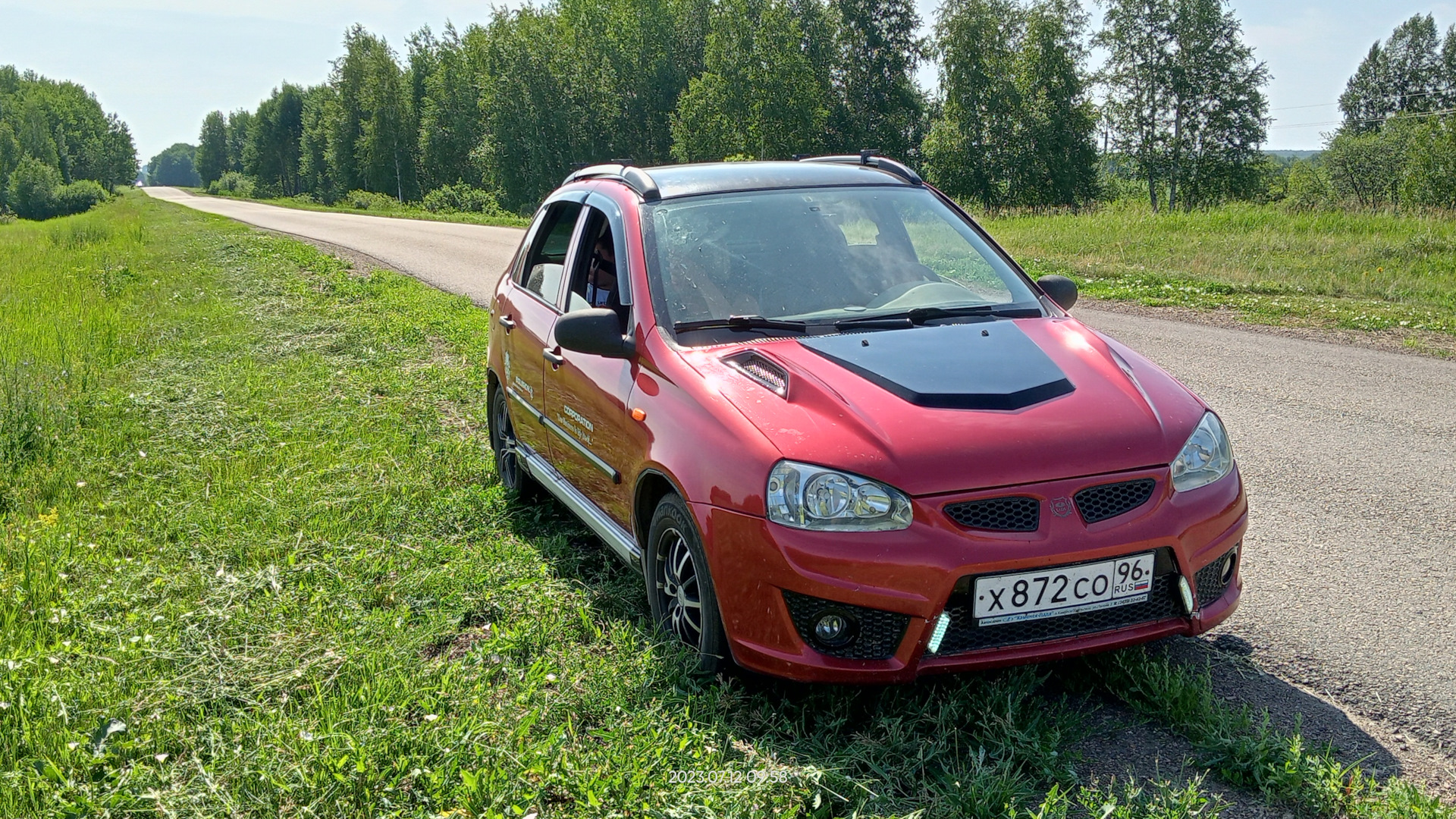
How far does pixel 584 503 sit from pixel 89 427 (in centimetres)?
528

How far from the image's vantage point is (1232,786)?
284 cm

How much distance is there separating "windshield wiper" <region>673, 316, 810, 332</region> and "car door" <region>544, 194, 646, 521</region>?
0.26 m

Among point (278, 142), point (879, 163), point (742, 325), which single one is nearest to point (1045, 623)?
point (742, 325)

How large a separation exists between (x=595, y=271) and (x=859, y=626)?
223cm

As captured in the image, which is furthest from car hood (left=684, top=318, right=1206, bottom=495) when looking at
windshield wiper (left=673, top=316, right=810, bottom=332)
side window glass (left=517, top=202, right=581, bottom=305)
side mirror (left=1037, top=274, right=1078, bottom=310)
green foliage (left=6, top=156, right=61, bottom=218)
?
green foliage (left=6, top=156, right=61, bottom=218)

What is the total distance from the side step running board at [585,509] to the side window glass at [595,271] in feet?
2.57

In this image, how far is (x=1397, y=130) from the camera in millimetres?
70938

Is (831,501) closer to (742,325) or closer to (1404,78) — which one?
(742,325)

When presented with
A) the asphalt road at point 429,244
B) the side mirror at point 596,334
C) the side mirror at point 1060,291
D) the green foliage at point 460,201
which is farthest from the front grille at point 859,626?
the green foliage at point 460,201

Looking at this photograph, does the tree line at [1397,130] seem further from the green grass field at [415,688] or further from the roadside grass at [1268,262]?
the green grass field at [415,688]

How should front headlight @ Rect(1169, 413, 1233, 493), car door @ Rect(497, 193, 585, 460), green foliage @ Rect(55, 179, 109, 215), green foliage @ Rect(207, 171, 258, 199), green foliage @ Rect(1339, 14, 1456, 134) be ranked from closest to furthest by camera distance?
front headlight @ Rect(1169, 413, 1233, 493)
car door @ Rect(497, 193, 585, 460)
green foliage @ Rect(1339, 14, 1456, 134)
green foliage @ Rect(55, 179, 109, 215)
green foliage @ Rect(207, 171, 258, 199)

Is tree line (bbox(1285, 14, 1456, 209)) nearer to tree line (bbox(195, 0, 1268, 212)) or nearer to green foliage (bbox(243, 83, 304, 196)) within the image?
tree line (bbox(195, 0, 1268, 212))

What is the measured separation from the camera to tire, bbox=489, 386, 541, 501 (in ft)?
19.2

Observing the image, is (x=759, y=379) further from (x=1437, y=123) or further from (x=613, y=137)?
(x=1437, y=123)
